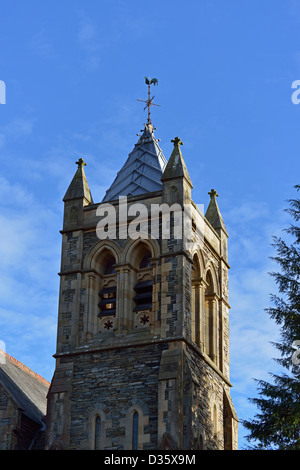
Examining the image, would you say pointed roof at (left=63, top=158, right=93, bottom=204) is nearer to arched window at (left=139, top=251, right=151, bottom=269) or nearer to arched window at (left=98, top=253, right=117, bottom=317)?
arched window at (left=98, top=253, right=117, bottom=317)

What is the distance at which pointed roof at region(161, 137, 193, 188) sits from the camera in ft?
118

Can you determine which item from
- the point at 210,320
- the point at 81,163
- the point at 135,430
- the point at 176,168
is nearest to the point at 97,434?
the point at 135,430

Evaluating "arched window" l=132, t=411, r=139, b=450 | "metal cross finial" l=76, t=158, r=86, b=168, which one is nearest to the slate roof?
"arched window" l=132, t=411, r=139, b=450

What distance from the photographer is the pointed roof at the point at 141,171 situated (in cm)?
3794

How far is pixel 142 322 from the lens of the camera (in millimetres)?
34625

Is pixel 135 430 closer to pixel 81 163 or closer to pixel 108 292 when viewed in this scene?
pixel 108 292

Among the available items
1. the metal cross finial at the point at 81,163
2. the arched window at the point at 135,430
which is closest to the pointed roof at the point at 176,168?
the metal cross finial at the point at 81,163

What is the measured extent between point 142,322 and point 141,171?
653cm

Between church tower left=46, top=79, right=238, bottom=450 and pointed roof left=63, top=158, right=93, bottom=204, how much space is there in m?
0.05

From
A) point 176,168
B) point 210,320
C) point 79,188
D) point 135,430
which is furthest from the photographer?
point 79,188

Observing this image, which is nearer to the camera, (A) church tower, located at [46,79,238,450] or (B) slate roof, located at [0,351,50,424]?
(A) church tower, located at [46,79,238,450]

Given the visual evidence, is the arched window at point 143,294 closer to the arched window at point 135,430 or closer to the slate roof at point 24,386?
the arched window at point 135,430

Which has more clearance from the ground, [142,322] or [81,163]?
[81,163]
